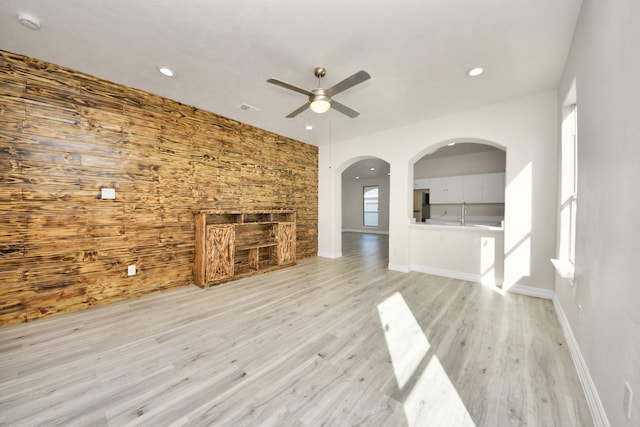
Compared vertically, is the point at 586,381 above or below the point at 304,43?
below

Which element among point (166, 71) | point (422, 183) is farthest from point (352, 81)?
point (422, 183)

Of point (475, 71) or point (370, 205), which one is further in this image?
point (370, 205)

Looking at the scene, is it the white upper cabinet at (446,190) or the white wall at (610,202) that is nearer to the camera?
the white wall at (610,202)

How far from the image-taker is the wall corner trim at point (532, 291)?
338cm

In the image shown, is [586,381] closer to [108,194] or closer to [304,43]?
[304,43]

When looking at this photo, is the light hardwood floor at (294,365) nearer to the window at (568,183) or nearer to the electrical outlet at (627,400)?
the electrical outlet at (627,400)

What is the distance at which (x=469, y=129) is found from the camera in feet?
13.1

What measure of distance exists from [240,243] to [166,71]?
3.03 m

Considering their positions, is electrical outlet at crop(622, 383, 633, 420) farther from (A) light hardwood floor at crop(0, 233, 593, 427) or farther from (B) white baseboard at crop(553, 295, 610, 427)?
(A) light hardwood floor at crop(0, 233, 593, 427)

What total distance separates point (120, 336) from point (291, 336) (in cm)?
176

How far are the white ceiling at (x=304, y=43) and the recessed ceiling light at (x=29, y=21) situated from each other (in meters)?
0.05

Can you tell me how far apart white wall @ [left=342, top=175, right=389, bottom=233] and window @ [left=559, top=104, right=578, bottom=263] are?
8344 millimetres

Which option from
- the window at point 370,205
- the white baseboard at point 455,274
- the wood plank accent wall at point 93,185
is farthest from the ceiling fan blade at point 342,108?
the window at point 370,205

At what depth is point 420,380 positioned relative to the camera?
177cm
